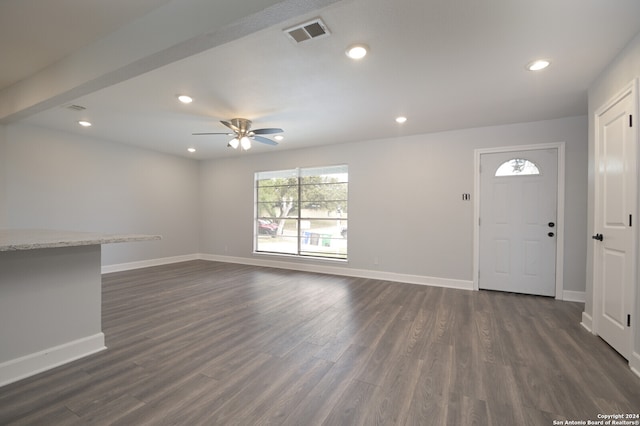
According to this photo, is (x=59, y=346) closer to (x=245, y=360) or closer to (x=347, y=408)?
(x=245, y=360)

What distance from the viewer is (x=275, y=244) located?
21.9 ft

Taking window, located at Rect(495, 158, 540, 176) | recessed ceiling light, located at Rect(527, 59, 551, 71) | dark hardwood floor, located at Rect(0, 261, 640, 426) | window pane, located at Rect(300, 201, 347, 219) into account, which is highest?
recessed ceiling light, located at Rect(527, 59, 551, 71)

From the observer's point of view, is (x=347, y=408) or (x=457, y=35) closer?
(x=347, y=408)

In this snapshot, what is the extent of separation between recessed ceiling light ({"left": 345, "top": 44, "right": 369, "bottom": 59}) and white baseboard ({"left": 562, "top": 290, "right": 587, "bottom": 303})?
174 inches

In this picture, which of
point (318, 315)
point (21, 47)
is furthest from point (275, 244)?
point (21, 47)

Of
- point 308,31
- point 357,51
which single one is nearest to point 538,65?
point 357,51

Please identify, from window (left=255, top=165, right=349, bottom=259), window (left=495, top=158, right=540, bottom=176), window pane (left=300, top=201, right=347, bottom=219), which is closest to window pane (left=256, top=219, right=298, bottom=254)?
window (left=255, top=165, right=349, bottom=259)

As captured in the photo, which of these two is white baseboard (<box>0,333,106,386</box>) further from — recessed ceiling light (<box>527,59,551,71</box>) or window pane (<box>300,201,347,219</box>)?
recessed ceiling light (<box>527,59,551,71</box>)

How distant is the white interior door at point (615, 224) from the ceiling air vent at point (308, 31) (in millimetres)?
2665

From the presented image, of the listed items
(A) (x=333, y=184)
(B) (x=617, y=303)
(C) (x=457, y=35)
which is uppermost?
(C) (x=457, y=35)

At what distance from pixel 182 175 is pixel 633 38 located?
7829 mm

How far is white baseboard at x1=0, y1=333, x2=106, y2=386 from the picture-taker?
6.59 feet

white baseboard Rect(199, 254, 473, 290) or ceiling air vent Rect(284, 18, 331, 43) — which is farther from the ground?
ceiling air vent Rect(284, 18, 331, 43)

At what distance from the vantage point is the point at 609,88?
2668 millimetres
